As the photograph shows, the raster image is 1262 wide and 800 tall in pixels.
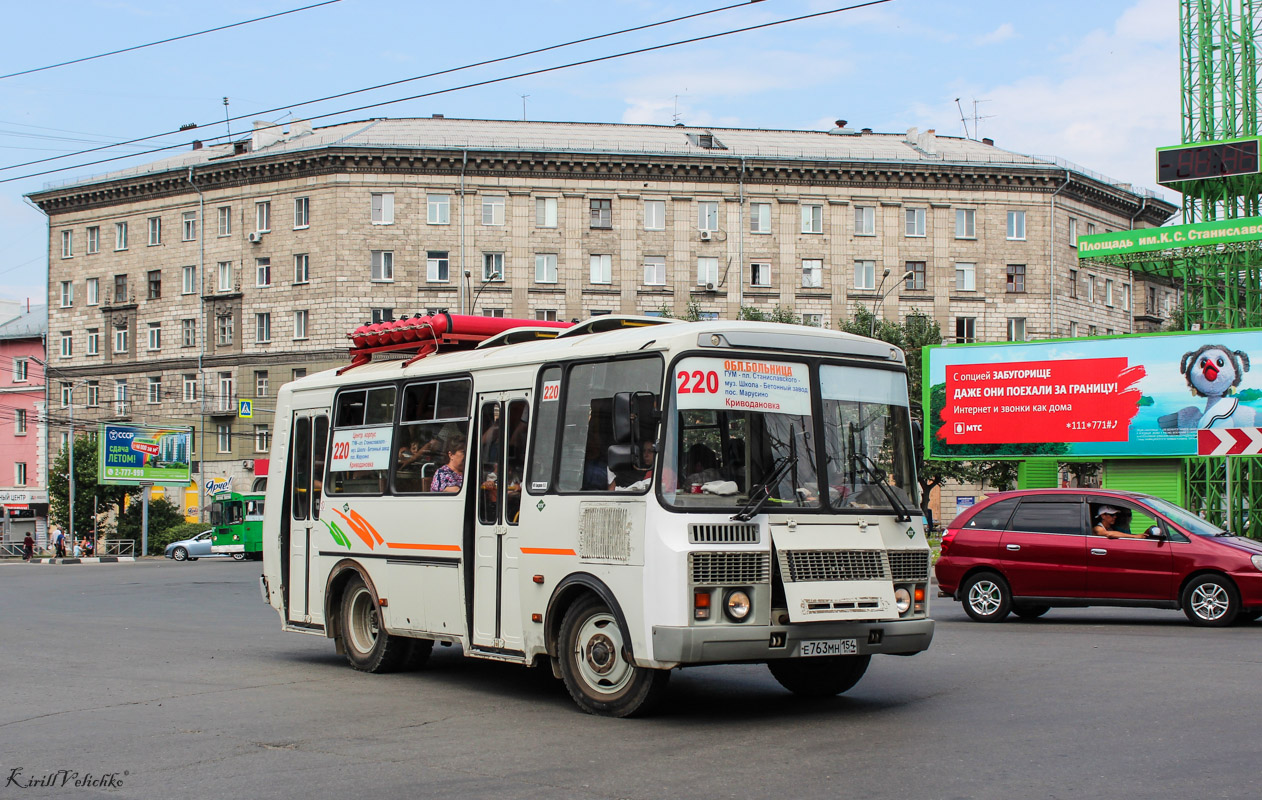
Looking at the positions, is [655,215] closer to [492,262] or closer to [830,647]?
[492,262]

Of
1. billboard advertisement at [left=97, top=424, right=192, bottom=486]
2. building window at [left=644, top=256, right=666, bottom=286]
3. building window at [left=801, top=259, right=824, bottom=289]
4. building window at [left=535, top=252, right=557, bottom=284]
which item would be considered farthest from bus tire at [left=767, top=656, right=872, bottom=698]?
building window at [left=801, top=259, right=824, bottom=289]

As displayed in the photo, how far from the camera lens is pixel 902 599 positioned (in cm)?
983

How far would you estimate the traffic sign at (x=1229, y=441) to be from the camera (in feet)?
98.0

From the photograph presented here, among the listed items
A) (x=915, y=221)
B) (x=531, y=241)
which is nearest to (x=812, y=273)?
(x=915, y=221)

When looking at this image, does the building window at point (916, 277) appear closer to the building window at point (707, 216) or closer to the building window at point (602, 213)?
the building window at point (707, 216)

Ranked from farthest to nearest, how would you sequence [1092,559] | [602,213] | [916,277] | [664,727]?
[916,277] < [602,213] < [1092,559] < [664,727]

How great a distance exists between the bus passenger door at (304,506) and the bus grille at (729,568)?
578 cm

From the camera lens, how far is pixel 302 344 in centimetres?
6450

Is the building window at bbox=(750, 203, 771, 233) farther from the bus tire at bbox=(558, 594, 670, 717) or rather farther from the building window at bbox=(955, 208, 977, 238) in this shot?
the bus tire at bbox=(558, 594, 670, 717)

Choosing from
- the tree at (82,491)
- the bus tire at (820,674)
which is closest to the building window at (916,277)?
the tree at (82,491)

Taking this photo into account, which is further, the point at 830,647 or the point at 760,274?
the point at 760,274

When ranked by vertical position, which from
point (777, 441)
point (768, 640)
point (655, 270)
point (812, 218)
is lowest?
point (768, 640)

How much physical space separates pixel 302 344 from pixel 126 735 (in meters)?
56.6

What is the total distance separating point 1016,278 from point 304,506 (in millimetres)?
58283
